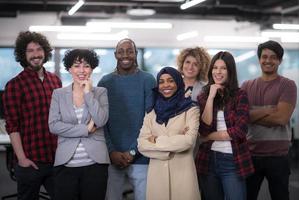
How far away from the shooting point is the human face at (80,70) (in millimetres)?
2896

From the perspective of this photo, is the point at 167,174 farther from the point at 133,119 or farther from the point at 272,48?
the point at 272,48

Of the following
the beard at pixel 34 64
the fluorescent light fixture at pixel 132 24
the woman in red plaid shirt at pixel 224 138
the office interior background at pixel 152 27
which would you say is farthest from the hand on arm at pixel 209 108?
the fluorescent light fixture at pixel 132 24

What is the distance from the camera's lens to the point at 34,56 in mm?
3205

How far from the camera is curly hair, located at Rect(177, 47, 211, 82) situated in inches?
138

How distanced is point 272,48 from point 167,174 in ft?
4.01

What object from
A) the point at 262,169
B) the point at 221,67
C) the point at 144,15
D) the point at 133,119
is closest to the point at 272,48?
the point at 221,67

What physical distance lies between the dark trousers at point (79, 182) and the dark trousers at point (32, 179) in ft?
1.01

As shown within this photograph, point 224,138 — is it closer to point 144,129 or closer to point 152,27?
point 144,129

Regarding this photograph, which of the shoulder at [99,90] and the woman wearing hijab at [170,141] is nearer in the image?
the woman wearing hijab at [170,141]

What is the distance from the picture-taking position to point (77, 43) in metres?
10.4

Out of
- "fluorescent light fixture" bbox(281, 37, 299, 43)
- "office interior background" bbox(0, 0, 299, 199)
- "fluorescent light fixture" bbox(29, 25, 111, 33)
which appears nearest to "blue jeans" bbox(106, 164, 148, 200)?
Result: "office interior background" bbox(0, 0, 299, 199)

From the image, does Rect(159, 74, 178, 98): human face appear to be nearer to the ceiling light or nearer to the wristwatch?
the wristwatch

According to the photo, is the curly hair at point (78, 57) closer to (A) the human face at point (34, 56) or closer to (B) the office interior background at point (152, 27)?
(A) the human face at point (34, 56)

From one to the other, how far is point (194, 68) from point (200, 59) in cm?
11
